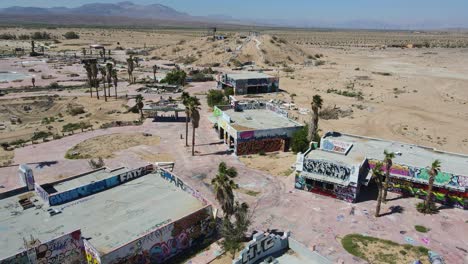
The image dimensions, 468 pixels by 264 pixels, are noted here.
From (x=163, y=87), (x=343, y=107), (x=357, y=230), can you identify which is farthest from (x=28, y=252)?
(x=163, y=87)

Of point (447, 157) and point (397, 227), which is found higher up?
point (447, 157)

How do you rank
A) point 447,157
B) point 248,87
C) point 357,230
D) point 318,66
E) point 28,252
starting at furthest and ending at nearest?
point 318,66 < point 248,87 < point 447,157 < point 357,230 < point 28,252

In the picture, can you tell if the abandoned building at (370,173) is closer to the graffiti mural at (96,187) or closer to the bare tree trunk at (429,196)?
the bare tree trunk at (429,196)

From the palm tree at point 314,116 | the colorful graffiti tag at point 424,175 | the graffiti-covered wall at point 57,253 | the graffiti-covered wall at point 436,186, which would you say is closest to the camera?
the graffiti-covered wall at point 57,253

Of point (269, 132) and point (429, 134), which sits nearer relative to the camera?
point (269, 132)

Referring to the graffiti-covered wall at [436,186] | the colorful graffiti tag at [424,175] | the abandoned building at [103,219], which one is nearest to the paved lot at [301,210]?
the graffiti-covered wall at [436,186]

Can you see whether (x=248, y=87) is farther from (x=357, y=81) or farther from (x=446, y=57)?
(x=446, y=57)

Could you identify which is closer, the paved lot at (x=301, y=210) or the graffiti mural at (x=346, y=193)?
the paved lot at (x=301, y=210)
